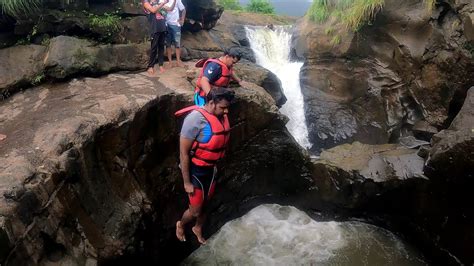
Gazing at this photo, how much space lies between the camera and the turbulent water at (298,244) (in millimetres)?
6148

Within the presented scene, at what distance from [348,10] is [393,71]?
6.06 ft

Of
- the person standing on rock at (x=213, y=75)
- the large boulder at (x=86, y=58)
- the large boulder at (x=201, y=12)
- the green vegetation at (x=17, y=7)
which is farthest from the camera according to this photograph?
the large boulder at (x=201, y=12)

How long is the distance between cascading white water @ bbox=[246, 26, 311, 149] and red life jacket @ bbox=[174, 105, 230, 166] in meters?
4.54

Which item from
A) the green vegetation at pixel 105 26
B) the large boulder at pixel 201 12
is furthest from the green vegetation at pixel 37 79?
the large boulder at pixel 201 12

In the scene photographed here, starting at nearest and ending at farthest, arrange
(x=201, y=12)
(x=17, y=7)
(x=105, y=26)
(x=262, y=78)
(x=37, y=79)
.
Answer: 1. (x=37, y=79)
2. (x=17, y=7)
3. (x=105, y=26)
4. (x=262, y=78)
5. (x=201, y=12)

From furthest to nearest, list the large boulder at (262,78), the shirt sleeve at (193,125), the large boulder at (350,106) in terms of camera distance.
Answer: the large boulder at (350,106) → the large boulder at (262,78) → the shirt sleeve at (193,125)

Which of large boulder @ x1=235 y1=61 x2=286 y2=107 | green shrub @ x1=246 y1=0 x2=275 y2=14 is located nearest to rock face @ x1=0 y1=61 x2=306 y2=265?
large boulder @ x1=235 y1=61 x2=286 y2=107

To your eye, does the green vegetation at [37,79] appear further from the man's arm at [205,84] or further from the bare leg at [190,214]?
the bare leg at [190,214]

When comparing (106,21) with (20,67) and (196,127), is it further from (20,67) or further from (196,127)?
(196,127)

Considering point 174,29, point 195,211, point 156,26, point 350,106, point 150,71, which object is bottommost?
point 350,106

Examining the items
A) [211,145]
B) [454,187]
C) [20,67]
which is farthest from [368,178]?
[20,67]

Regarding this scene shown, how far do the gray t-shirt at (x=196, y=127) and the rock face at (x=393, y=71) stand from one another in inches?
188

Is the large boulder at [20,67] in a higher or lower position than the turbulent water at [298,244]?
Answer: higher

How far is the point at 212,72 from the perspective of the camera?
212 inches
